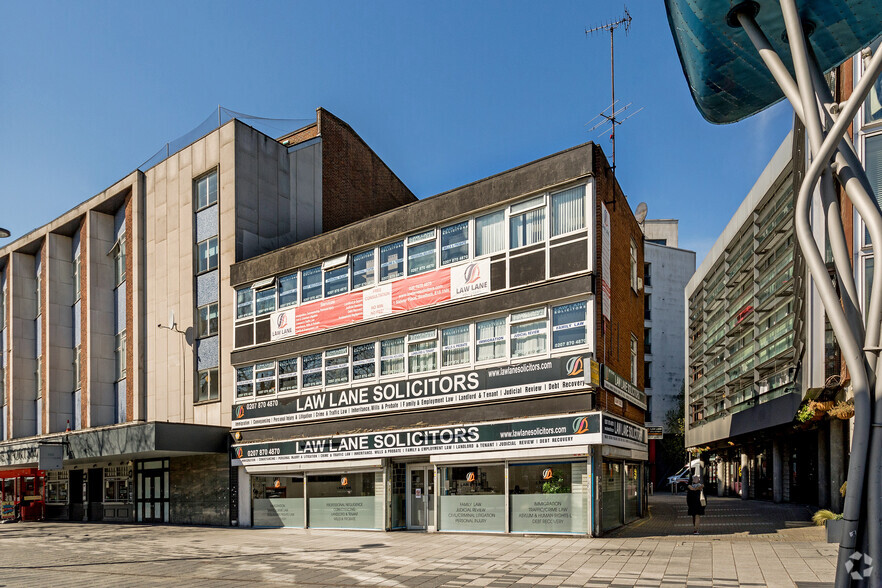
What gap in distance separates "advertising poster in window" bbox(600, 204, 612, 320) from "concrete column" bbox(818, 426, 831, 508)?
12463 mm

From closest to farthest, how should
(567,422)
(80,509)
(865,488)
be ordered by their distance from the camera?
(865,488)
(567,422)
(80,509)

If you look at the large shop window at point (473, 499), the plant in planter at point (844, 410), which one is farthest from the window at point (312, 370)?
the plant in planter at point (844, 410)

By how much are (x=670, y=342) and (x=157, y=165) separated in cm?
4582

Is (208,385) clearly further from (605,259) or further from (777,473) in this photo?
(777,473)

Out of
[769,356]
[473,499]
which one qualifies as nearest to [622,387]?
[473,499]

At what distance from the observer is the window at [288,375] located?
78.5 ft

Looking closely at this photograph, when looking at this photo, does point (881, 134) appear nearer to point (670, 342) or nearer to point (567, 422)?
point (567, 422)

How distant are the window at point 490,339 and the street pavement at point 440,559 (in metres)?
4.49

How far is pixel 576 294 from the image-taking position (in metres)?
17.5

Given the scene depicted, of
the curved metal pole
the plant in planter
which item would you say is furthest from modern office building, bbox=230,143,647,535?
the curved metal pole

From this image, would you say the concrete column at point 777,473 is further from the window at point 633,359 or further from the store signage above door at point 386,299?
the store signage above door at point 386,299

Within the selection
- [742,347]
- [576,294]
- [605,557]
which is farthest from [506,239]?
[742,347]

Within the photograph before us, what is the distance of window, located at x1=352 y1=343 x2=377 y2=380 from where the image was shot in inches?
856

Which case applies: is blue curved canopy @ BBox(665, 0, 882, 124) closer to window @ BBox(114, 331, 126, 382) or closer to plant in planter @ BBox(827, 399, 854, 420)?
plant in planter @ BBox(827, 399, 854, 420)
